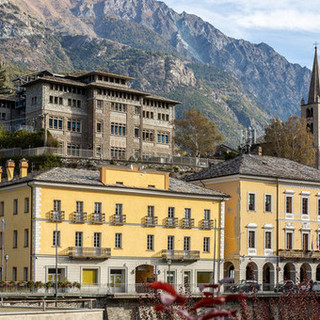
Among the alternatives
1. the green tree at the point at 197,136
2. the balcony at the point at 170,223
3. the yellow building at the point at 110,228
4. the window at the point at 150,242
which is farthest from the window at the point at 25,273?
the green tree at the point at 197,136

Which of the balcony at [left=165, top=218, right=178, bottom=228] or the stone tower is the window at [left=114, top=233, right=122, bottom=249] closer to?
the balcony at [left=165, top=218, right=178, bottom=228]

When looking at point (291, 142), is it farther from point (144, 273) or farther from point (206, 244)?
point (144, 273)

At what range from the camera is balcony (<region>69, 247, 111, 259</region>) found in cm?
5897

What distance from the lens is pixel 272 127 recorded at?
422 feet

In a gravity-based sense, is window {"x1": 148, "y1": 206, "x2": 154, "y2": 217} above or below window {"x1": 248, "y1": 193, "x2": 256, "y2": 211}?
below

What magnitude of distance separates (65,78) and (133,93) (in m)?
10.7

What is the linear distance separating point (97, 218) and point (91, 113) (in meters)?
47.5

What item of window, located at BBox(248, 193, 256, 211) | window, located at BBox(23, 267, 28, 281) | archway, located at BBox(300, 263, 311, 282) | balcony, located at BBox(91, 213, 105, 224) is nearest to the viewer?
window, located at BBox(23, 267, 28, 281)

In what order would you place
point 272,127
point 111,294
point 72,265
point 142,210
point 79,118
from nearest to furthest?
point 111,294 → point 72,265 → point 142,210 → point 79,118 → point 272,127

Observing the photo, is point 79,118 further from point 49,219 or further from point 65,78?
point 49,219

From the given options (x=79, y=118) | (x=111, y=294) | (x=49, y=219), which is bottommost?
(x=111, y=294)

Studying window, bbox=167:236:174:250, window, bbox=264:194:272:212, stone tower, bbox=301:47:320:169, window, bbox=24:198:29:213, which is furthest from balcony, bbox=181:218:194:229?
stone tower, bbox=301:47:320:169

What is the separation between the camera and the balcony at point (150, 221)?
64.6m

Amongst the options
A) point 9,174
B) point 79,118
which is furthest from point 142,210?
point 79,118
